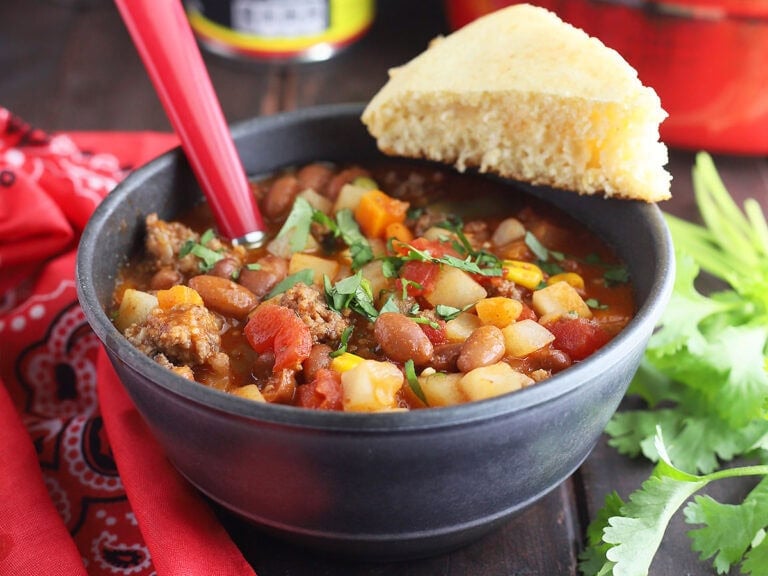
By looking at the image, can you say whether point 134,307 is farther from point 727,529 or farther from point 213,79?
point 213,79

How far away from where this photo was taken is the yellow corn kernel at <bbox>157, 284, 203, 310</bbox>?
2424 millimetres

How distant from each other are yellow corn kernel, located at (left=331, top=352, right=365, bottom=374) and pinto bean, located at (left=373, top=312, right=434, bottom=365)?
0.28 feet

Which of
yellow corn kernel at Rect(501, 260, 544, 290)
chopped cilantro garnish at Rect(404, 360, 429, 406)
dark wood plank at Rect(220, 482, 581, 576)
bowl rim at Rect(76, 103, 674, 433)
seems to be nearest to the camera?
bowl rim at Rect(76, 103, 674, 433)

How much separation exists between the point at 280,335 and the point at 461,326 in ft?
1.48

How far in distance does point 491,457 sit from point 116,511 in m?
1.12

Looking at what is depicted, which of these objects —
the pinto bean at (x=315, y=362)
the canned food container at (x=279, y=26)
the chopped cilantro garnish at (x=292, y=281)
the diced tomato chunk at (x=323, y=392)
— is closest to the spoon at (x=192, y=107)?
the chopped cilantro garnish at (x=292, y=281)

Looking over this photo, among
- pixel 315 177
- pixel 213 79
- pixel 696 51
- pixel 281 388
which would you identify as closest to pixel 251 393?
pixel 281 388

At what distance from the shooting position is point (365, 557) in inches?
90.2

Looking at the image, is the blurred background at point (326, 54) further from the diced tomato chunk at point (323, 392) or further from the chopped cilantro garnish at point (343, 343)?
the diced tomato chunk at point (323, 392)

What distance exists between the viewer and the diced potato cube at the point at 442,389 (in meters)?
2.10

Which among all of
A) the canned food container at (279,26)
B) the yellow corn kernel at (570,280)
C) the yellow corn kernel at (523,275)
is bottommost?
the canned food container at (279,26)

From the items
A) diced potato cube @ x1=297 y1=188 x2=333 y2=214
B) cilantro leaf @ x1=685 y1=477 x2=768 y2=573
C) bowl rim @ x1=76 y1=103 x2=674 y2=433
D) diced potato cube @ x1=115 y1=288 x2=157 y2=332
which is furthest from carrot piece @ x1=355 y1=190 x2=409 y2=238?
cilantro leaf @ x1=685 y1=477 x2=768 y2=573

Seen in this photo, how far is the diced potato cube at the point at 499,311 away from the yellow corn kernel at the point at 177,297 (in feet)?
2.39

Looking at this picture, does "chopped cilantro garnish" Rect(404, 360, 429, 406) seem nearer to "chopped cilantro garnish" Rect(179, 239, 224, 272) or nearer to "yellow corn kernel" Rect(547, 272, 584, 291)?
"yellow corn kernel" Rect(547, 272, 584, 291)
